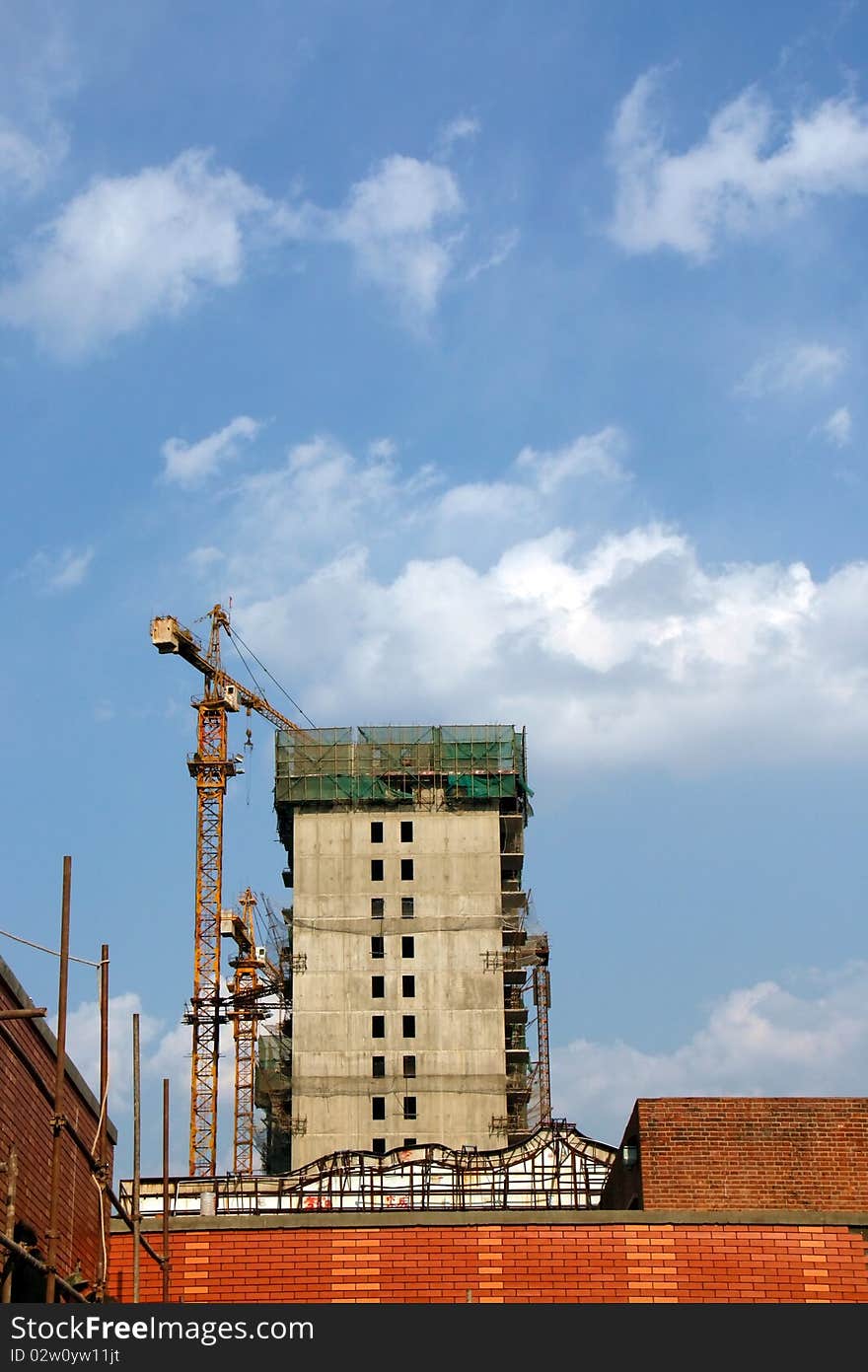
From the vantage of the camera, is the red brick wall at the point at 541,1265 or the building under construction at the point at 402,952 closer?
the red brick wall at the point at 541,1265

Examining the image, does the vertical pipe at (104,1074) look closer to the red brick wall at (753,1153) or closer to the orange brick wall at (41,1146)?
the orange brick wall at (41,1146)

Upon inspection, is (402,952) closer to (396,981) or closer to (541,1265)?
(396,981)

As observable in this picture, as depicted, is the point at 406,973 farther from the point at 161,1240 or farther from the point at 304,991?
the point at 161,1240

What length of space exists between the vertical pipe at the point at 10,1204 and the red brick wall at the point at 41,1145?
72 mm

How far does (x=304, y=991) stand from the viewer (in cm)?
9788

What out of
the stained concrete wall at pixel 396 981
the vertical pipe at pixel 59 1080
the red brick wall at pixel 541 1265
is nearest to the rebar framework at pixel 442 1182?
the red brick wall at pixel 541 1265

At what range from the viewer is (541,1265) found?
26031mm

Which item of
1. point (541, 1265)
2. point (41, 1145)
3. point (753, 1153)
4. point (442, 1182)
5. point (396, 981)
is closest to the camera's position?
point (41, 1145)

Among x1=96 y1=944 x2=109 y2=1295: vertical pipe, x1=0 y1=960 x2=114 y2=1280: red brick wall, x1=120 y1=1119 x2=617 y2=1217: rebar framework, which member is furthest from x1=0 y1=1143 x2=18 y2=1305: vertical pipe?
x1=120 y1=1119 x2=617 y2=1217: rebar framework

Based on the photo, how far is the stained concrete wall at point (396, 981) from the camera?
94562 millimetres

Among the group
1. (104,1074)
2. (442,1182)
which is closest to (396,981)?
(442,1182)

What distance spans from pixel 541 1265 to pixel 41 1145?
8627 mm
